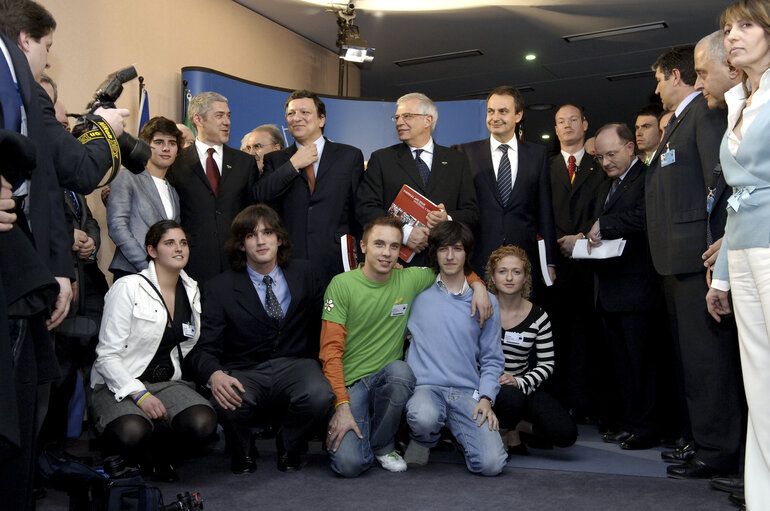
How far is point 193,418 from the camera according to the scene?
112 inches

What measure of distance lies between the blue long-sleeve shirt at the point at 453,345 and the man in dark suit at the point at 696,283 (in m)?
0.80

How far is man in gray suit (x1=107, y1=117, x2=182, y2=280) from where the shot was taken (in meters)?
3.49

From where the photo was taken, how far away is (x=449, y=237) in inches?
130

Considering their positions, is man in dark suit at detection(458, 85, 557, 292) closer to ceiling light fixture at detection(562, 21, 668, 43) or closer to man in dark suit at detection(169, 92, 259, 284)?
man in dark suit at detection(169, 92, 259, 284)

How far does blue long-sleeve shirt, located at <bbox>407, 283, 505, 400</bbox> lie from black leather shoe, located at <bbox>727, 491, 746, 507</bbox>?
1.02 meters

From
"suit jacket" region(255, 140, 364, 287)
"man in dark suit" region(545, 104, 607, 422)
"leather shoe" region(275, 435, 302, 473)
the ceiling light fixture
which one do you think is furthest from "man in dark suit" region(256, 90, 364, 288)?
the ceiling light fixture

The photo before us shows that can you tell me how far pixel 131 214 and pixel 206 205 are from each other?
1.23ft

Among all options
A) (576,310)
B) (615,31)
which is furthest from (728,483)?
(615,31)

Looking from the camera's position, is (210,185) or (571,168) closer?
(210,185)

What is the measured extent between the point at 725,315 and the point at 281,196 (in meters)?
2.15

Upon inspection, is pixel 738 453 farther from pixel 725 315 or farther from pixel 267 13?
pixel 267 13

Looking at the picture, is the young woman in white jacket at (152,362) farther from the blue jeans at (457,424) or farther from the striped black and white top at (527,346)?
the striped black and white top at (527,346)

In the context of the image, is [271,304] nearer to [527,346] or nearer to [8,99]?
[527,346]

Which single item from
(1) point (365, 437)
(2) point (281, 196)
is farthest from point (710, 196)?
(2) point (281, 196)
